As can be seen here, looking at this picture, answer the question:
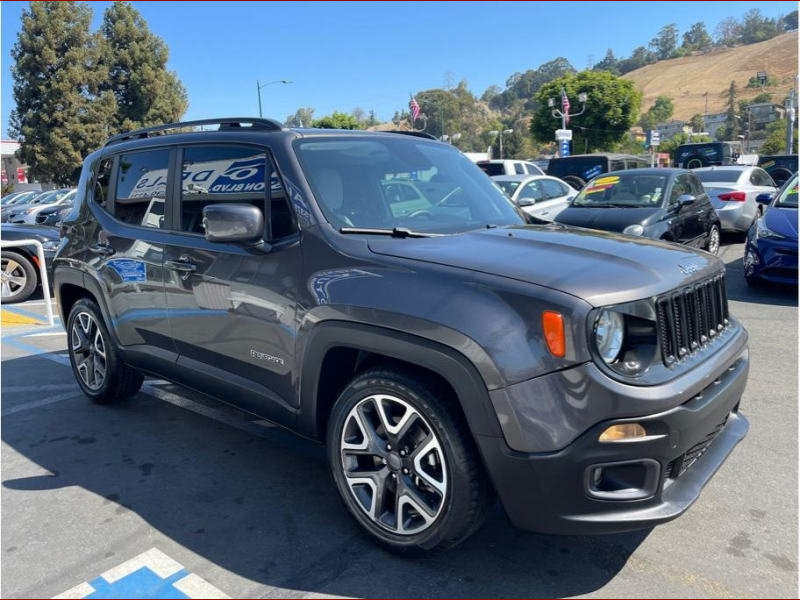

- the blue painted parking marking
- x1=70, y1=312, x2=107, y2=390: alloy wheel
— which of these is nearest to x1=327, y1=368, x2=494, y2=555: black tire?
the blue painted parking marking

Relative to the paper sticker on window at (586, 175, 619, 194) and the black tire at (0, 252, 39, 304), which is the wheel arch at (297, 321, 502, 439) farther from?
the black tire at (0, 252, 39, 304)

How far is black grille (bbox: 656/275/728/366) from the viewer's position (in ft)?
8.47

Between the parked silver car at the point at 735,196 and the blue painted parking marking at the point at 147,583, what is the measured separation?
11.9 metres

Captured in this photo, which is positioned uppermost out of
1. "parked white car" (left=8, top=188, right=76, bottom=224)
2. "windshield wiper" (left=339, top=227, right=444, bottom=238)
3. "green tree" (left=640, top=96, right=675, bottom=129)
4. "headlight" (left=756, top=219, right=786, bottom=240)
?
→ "green tree" (left=640, top=96, right=675, bottom=129)

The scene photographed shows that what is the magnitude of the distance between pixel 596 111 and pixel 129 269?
53106 millimetres

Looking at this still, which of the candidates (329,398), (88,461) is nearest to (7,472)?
(88,461)

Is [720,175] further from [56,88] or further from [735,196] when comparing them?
[56,88]

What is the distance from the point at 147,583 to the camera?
2.73 metres

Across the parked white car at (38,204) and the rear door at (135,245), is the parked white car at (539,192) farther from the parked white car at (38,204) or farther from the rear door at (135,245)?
the parked white car at (38,204)

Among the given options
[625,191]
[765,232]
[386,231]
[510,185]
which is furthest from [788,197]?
[386,231]

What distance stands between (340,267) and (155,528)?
1564 mm

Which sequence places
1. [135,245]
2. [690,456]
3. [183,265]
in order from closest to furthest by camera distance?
[690,456]
[183,265]
[135,245]

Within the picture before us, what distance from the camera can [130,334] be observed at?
4367 millimetres

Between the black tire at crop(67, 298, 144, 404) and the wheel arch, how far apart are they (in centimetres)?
219
